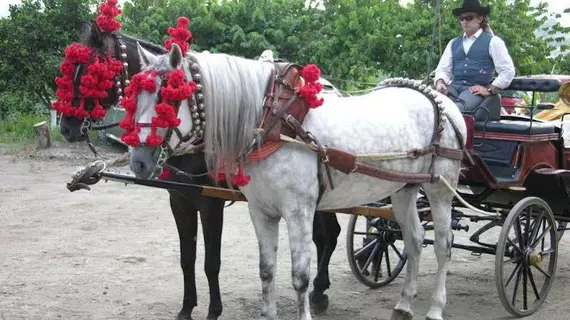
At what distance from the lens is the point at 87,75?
402 centimetres

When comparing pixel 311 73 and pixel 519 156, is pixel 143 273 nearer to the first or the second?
pixel 311 73

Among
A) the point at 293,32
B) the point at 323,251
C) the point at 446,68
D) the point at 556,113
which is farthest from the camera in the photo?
the point at 293,32

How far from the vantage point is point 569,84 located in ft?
20.5

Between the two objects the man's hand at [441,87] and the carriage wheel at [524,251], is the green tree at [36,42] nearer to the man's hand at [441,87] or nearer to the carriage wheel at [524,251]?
the man's hand at [441,87]

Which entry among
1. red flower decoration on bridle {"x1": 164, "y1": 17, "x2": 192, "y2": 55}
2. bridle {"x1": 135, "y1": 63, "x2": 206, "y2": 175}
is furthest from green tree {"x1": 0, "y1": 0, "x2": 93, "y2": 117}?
bridle {"x1": 135, "y1": 63, "x2": 206, "y2": 175}

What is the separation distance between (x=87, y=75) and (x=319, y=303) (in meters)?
2.29

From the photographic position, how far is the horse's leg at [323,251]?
5.18 m

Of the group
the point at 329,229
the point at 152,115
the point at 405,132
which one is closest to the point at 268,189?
the point at 152,115

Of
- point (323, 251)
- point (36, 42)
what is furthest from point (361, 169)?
point (36, 42)

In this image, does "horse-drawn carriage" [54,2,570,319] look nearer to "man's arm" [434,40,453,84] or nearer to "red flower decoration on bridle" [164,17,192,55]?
"red flower decoration on bridle" [164,17,192,55]

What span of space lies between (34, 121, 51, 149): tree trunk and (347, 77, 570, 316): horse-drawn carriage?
32.5 feet

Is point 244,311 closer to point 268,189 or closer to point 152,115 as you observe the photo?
point 268,189

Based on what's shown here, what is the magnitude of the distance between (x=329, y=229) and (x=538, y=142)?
159 cm

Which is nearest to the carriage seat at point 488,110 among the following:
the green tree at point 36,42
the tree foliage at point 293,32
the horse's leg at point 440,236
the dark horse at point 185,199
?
the horse's leg at point 440,236
